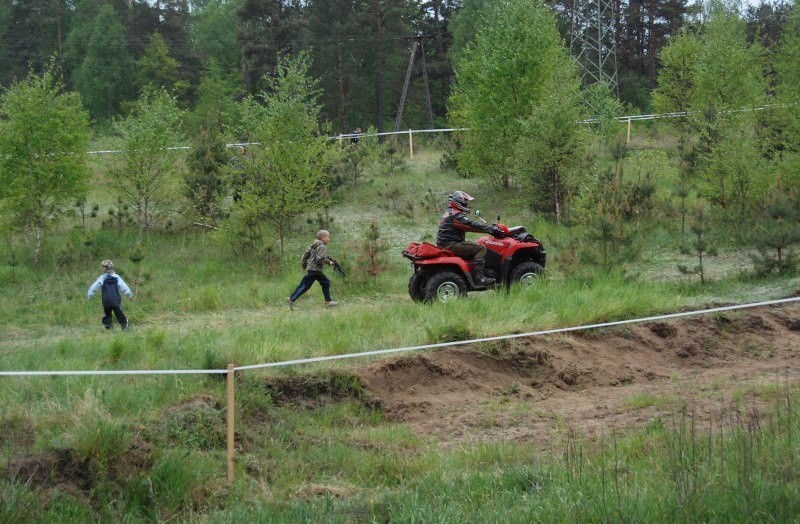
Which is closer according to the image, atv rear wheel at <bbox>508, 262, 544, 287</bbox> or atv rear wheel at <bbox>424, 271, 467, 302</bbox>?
atv rear wheel at <bbox>424, 271, 467, 302</bbox>

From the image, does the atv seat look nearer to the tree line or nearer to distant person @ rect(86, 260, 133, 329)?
the tree line

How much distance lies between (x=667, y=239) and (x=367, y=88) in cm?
3273

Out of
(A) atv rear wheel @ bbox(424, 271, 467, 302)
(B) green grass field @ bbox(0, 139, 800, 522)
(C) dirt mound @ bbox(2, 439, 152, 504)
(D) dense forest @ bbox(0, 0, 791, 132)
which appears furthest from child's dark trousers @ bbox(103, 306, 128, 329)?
(D) dense forest @ bbox(0, 0, 791, 132)

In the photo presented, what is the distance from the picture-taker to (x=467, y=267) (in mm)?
15422

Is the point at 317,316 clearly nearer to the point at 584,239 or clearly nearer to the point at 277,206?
the point at 584,239

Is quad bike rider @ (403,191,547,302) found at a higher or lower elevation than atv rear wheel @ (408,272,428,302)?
higher

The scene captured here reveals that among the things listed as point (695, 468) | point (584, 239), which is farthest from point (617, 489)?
point (584, 239)

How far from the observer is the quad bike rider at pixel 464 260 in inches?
599

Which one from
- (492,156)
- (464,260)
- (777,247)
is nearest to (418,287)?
(464,260)

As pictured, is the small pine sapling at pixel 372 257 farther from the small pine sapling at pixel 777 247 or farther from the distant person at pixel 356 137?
the distant person at pixel 356 137

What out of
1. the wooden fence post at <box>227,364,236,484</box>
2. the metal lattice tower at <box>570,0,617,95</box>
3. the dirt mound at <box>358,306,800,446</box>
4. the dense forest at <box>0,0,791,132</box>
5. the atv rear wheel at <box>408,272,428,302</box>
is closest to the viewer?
the wooden fence post at <box>227,364,236,484</box>

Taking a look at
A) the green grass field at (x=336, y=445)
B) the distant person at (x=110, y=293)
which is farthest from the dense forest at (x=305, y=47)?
the green grass field at (x=336, y=445)

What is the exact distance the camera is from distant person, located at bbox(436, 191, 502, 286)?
15.2m

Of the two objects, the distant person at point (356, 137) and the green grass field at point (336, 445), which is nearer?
the green grass field at point (336, 445)
